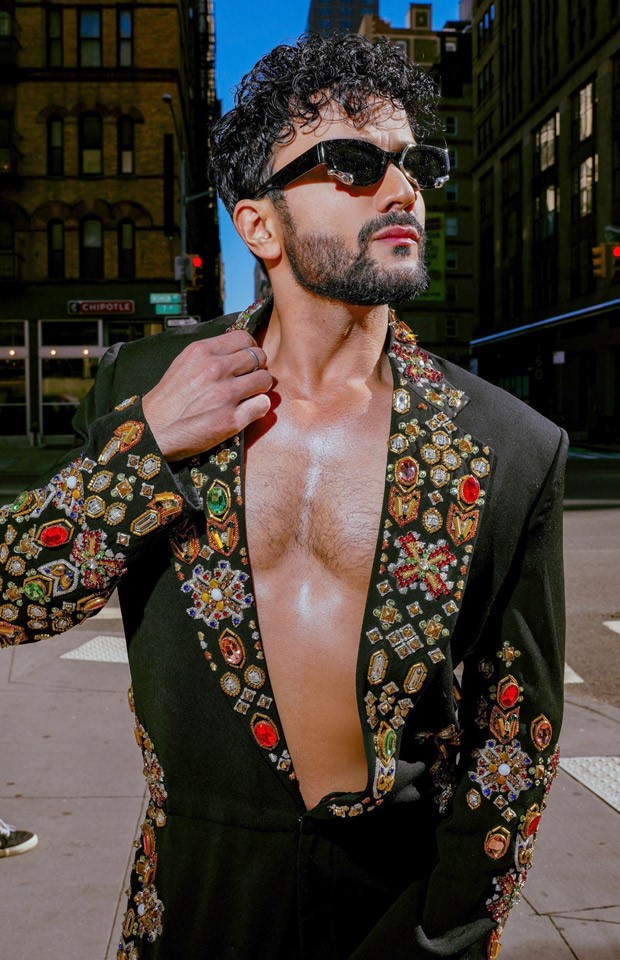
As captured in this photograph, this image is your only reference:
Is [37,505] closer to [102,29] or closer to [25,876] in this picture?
[25,876]

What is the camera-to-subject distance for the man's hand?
1.60 m

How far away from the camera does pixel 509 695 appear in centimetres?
176

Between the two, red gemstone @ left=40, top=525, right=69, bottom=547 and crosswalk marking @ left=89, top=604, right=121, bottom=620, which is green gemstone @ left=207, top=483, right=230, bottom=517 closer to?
red gemstone @ left=40, top=525, right=69, bottom=547

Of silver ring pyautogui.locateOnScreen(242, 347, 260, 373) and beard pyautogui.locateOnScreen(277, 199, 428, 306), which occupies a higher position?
beard pyautogui.locateOnScreen(277, 199, 428, 306)

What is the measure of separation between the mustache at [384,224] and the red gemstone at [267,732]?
0.95 meters

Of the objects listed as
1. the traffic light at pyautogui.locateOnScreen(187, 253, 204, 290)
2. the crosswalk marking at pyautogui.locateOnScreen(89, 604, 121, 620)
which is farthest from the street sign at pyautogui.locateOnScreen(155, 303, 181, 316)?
the crosswalk marking at pyautogui.locateOnScreen(89, 604, 121, 620)

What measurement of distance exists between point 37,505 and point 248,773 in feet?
2.09

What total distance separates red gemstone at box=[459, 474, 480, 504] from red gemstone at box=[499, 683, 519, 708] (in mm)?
377

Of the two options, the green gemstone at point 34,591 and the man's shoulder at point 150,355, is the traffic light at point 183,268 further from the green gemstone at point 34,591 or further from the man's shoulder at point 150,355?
the green gemstone at point 34,591

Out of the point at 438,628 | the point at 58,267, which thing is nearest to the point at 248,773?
the point at 438,628

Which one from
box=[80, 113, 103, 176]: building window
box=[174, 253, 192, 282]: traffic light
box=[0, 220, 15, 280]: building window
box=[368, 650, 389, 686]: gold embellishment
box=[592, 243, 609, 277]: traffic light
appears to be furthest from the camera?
box=[80, 113, 103, 176]: building window

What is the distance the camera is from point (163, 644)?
1.72 m

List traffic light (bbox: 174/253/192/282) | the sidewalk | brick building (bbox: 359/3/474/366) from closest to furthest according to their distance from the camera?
1. the sidewalk
2. traffic light (bbox: 174/253/192/282)
3. brick building (bbox: 359/3/474/366)

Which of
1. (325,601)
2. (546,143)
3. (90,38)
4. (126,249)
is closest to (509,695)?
(325,601)
